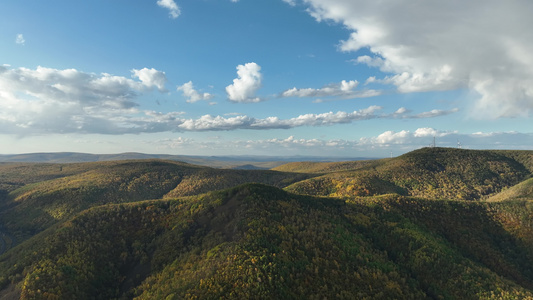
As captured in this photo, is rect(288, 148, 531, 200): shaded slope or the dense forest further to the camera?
→ rect(288, 148, 531, 200): shaded slope

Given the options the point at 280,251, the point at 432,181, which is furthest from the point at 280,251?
the point at 432,181

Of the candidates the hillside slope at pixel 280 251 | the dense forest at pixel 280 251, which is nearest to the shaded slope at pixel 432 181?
the dense forest at pixel 280 251

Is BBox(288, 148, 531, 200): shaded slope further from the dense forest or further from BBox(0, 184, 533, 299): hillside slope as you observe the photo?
BBox(0, 184, 533, 299): hillside slope

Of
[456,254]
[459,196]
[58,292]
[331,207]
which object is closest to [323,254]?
[331,207]

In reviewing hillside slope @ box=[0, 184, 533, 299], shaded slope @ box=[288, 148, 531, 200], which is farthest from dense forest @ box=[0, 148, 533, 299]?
shaded slope @ box=[288, 148, 531, 200]

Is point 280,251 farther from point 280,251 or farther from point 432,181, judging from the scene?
point 432,181

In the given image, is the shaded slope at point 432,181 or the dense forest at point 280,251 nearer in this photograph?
the dense forest at point 280,251

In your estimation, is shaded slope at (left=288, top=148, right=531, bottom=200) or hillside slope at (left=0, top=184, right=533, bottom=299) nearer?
hillside slope at (left=0, top=184, right=533, bottom=299)

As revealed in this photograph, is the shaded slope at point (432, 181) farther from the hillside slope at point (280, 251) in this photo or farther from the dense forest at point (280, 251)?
the hillside slope at point (280, 251)

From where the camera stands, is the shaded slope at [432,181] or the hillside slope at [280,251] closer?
the hillside slope at [280,251]
